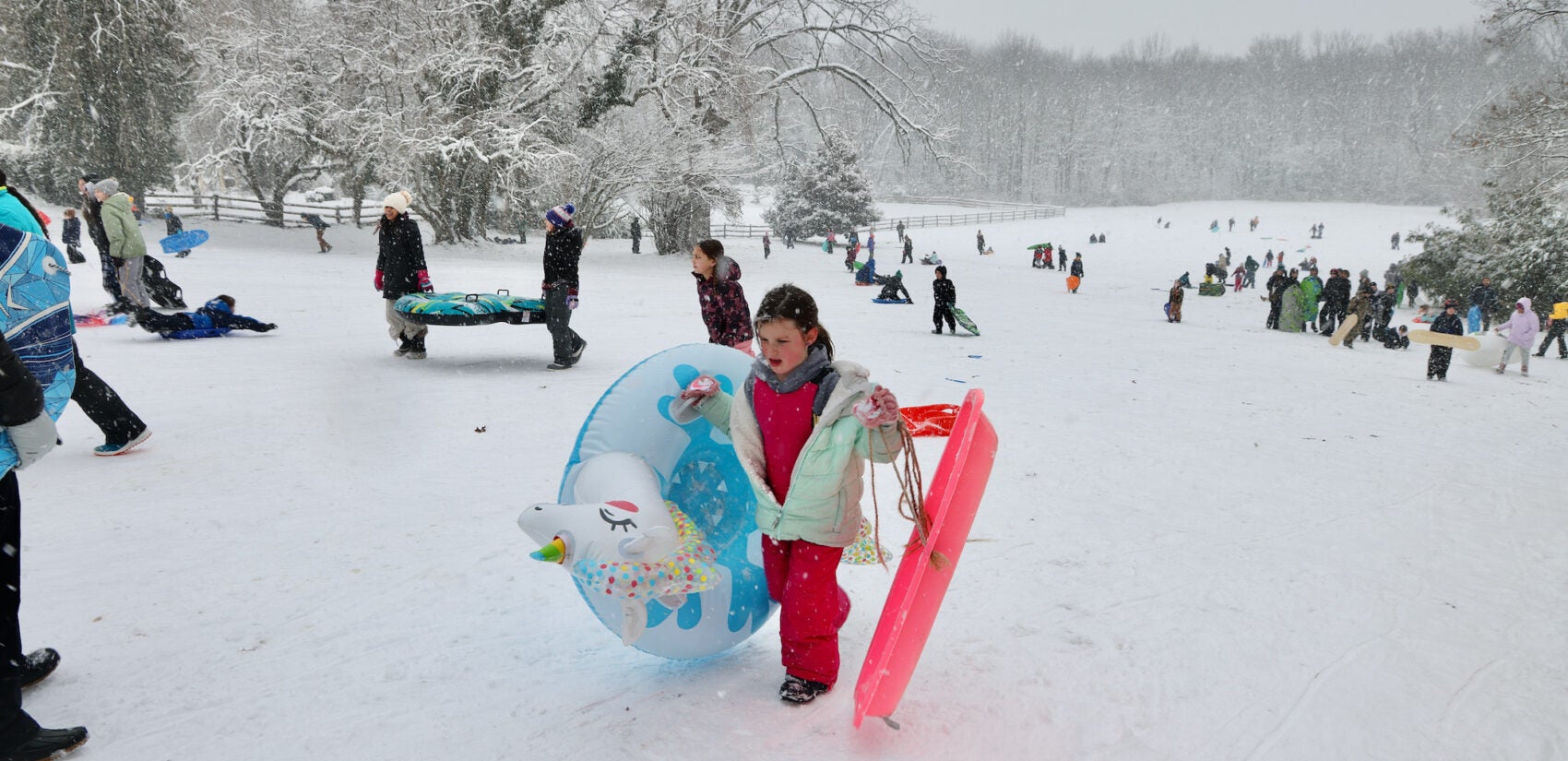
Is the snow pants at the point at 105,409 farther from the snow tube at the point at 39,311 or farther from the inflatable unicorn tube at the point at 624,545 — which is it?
the inflatable unicorn tube at the point at 624,545

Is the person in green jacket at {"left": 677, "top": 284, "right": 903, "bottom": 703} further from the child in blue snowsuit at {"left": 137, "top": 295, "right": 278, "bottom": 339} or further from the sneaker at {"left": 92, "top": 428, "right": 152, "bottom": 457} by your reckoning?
the child in blue snowsuit at {"left": 137, "top": 295, "right": 278, "bottom": 339}

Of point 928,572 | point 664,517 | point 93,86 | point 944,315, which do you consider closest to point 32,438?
point 664,517

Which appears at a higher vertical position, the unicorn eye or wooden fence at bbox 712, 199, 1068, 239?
wooden fence at bbox 712, 199, 1068, 239

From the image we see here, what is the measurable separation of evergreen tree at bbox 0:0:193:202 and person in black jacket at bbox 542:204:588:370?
23567 mm

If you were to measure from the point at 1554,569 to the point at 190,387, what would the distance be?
9656 mm

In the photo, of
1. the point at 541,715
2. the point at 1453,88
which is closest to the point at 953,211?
the point at 1453,88

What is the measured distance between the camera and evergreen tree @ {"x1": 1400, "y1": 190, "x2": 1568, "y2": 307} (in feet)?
76.0

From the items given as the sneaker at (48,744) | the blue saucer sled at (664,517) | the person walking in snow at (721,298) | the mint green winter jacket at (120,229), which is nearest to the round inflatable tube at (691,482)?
the blue saucer sled at (664,517)

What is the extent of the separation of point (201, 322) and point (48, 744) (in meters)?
8.53

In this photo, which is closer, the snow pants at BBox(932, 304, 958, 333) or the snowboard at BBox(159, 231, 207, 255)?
the snowboard at BBox(159, 231, 207, 255)

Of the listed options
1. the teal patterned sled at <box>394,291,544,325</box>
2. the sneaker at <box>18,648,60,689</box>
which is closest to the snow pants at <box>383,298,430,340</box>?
the teal patterned sled at <box>394,291,544,325</box>

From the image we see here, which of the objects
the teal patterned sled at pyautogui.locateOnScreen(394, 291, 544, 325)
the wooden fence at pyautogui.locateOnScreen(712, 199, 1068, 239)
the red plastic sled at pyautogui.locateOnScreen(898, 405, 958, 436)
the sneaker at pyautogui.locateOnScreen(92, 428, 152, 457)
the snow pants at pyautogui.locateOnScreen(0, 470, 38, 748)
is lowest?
the sneaker at pyautogui.locateOnScreen(92, 428, 152, 457)

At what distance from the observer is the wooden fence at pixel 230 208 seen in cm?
2853

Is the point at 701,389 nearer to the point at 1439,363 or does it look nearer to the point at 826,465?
the point at 826,465
